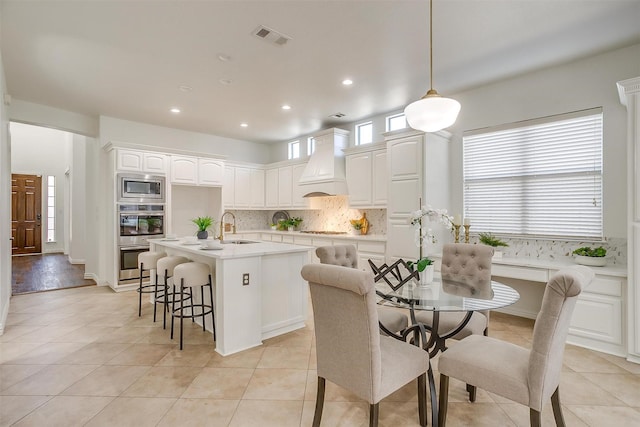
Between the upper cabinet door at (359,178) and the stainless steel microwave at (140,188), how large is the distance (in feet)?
Result: 10.7

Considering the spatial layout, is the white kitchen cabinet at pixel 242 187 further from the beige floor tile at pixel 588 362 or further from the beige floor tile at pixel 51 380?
the beige floor tile at pixel 588 362

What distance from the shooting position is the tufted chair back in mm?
2830

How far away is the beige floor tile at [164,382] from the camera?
2240mm

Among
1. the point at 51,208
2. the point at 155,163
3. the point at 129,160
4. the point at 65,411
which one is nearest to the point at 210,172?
the point at 155,163

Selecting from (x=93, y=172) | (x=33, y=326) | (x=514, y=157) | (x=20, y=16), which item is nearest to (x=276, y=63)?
(x=20, y=16)

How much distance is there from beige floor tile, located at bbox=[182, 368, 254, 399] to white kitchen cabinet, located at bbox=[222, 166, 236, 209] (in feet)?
14.4

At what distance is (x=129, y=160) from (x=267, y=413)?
4.72 m

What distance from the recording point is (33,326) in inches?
139

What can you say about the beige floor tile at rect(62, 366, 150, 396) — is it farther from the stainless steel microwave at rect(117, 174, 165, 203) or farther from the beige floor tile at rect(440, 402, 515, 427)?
the stainless steel microwave at rect(117, 174, 165, 203)

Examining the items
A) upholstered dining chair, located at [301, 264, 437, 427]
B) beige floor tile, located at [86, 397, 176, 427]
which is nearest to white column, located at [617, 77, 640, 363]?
upholstered dining chair, located at [301, 264, 437, 427]

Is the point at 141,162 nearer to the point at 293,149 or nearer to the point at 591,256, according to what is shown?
the point at 293,149

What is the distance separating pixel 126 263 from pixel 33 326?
1642 millimetres

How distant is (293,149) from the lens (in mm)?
7230

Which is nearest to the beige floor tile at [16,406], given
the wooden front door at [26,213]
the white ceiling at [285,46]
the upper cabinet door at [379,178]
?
the white ceiling at [285,46]
